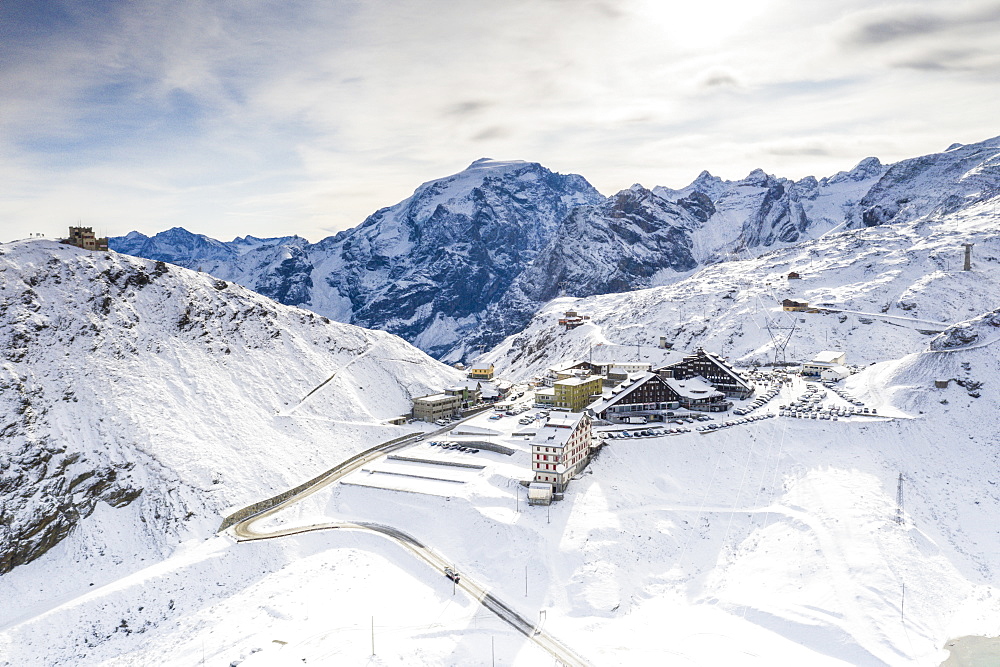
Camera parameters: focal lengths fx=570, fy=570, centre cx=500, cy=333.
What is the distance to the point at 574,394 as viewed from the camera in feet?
306

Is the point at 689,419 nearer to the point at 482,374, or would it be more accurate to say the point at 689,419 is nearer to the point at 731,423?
the point at 731,423

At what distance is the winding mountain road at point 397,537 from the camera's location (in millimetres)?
44428

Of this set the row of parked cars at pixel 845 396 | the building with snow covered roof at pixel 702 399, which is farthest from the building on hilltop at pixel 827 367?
the building with snow covered roof at pixel 702 399

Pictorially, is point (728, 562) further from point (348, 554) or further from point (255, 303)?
point (255, 303)

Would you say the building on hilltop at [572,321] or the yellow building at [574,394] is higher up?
the building on hilltop at [572,321]

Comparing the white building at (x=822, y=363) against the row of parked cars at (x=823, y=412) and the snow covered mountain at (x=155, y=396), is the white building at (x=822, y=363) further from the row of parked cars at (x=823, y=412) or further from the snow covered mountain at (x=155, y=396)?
the snow covered mountain at (x=155, y=396)

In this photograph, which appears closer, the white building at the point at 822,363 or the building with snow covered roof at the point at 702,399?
the building with snow covered roof at the point at 702,399

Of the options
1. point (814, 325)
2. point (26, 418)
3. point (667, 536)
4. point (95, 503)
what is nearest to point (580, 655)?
point (667, 536)

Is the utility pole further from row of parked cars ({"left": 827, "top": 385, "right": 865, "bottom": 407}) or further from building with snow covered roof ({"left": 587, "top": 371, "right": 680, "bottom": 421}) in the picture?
building with snow covered roof ({"left": 587, "top": 371, "right": 680, "bottom": 421})

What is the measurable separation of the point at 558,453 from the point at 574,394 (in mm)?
30416

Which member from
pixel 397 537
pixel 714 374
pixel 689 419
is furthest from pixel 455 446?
pixel 714 374

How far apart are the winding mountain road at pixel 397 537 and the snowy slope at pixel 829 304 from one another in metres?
83.9

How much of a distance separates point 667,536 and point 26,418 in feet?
230

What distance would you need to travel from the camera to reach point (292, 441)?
252 feet
